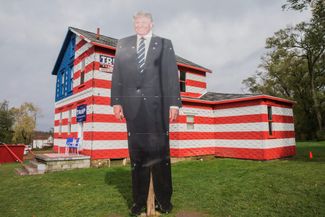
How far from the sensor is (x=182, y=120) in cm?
1391

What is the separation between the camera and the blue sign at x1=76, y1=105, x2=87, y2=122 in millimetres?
13055

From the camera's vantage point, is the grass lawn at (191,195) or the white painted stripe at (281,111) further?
the white painted stripe at (281,111)

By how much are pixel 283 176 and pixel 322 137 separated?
91.1ft

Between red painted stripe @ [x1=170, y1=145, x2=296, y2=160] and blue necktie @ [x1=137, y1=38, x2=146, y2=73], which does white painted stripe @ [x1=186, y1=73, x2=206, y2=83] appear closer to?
red painted stripe @ [x1=170, y1=145, x2=296, y2=160]

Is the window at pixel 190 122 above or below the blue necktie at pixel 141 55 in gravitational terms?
below

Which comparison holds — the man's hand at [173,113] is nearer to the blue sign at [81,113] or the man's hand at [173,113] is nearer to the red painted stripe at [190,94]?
the blue sign at [81,113]

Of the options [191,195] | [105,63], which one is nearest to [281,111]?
[191,195]

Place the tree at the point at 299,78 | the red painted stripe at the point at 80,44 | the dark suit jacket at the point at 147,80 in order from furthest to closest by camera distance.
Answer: the tree at the point at 299,78
the red painted stripe at the point at 80,44
the dark suit jacket at the point at 147,80

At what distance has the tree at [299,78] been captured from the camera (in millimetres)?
29406

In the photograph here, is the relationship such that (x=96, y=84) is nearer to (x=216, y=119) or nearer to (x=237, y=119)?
(x=216, y=119)

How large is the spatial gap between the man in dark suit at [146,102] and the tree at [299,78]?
2792 cm

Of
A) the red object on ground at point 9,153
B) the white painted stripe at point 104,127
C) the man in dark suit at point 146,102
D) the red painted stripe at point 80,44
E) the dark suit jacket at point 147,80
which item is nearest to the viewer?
the man in dark suit at point 146,102

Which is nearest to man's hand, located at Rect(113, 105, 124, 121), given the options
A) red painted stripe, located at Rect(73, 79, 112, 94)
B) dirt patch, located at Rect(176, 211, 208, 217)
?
dirt patch, located at Rect(176, 211, 208, 217)

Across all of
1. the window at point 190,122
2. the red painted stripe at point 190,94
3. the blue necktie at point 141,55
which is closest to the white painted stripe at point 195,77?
the red painted stripe at point 190,94
